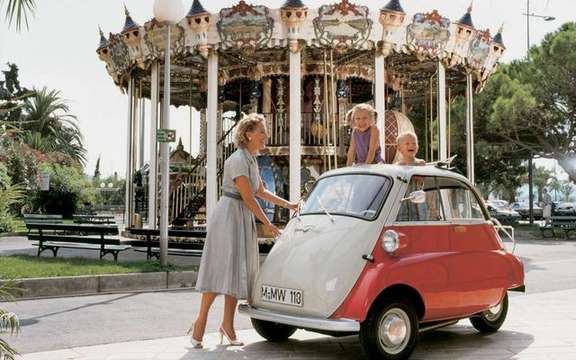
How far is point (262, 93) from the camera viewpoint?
69.2ft

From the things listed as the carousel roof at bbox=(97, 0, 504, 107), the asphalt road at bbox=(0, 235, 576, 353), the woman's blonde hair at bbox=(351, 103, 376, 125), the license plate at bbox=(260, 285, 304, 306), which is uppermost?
the carousel roof at bbox=(97, 0, 504, 107)

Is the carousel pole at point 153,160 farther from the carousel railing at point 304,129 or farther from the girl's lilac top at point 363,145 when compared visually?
the girl's lilac top at point 363,145

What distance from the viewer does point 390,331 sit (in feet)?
17.9

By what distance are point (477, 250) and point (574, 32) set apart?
2882 cm

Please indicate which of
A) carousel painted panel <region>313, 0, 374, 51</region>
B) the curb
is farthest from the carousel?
the curb

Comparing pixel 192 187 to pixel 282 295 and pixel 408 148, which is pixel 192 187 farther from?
pixel 282 295

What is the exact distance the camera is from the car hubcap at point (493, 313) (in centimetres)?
685

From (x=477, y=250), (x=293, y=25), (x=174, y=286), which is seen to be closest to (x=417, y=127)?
(x=293, y=25)

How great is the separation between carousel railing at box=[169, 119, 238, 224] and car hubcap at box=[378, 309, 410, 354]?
572 inches

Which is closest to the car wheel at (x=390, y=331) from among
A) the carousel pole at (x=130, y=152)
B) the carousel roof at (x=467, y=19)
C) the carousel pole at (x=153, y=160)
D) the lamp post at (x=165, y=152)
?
the lamp post at (x=165, y=152)

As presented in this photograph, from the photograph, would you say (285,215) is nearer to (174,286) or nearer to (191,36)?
(191,36)

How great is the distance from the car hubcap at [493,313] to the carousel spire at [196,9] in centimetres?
1250

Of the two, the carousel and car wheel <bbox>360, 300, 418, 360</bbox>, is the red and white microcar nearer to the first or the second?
car wheel <bbox>360, 300, 418, 360</bbox>

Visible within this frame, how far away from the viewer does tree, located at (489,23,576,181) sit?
31.9 m
